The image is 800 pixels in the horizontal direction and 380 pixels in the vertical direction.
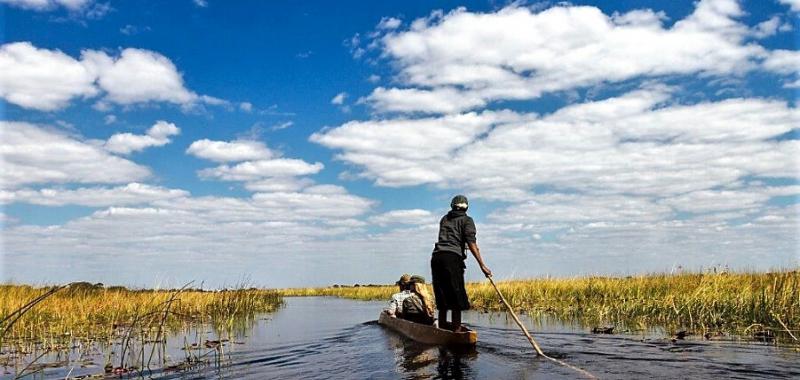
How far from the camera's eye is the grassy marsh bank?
1214cm

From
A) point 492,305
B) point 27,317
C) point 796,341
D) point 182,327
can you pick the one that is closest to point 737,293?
point 796,341

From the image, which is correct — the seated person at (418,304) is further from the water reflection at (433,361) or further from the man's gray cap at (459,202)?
the man's gray cap at (459,202)

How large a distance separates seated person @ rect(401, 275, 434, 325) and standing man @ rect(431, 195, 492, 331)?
278 cm

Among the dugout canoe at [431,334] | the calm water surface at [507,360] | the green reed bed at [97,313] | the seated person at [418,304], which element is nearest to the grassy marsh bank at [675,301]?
the calm water surface at [507,360]

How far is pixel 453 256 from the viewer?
1166 centimetres

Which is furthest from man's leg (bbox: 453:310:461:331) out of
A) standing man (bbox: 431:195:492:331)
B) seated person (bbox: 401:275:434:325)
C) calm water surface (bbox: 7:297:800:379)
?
seated person (bbox: 401:275:434:325)

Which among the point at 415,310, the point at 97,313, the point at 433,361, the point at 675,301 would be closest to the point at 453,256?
the point at 433,361

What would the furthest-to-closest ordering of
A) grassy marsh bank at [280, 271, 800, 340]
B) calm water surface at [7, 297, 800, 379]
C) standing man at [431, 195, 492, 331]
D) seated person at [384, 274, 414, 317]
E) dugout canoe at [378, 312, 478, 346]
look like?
1. seated person at [384, 274, 414, 317]
2. grassy marsh bank at [280, 271, 800, 340]
3. standing man at [431, 195, 492, 331]
4. dugout canoe at [378, 312, 478, 346]
5. calm water surface at [7, 297, 800, 379]

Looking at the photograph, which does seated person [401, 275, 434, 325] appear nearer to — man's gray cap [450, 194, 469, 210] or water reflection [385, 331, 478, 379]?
water reflection [385, 331, 478, 379]

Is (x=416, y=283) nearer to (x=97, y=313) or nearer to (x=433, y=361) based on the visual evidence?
(x=433, y=361)

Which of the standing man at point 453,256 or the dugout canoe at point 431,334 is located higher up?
the standing man at point 453,256

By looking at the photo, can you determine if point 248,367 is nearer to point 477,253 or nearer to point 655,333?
point 477,253

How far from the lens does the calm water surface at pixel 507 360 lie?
7.79 metres

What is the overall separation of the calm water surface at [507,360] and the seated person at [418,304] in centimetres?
175
